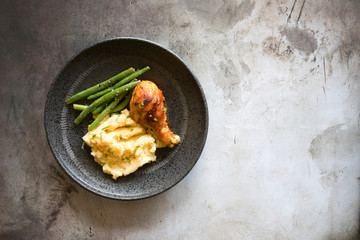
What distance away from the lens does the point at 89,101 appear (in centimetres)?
331

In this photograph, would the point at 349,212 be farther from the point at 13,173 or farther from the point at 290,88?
the point at 13,173

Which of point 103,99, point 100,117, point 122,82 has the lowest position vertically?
point 100,117

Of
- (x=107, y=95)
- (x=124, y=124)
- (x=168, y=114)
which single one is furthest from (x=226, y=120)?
(x=107, y=95)

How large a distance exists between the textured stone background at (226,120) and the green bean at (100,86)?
0.44 meters

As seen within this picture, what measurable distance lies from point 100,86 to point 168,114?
2.70ft

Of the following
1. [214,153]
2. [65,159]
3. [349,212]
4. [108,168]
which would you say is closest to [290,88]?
[214,153]

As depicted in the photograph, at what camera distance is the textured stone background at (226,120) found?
135 inches

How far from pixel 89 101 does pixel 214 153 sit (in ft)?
5.22

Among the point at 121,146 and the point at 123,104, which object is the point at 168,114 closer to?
the point at 123,104

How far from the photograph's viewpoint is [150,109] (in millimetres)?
3049

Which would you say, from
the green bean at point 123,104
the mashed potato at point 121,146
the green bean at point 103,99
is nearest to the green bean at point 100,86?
the green bean at point 103,99

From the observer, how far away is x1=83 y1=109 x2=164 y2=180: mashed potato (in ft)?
10.3

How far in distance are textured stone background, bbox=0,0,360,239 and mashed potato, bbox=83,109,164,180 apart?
564mm

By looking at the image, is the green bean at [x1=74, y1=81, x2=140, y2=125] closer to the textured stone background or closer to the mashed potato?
the mashed potato
